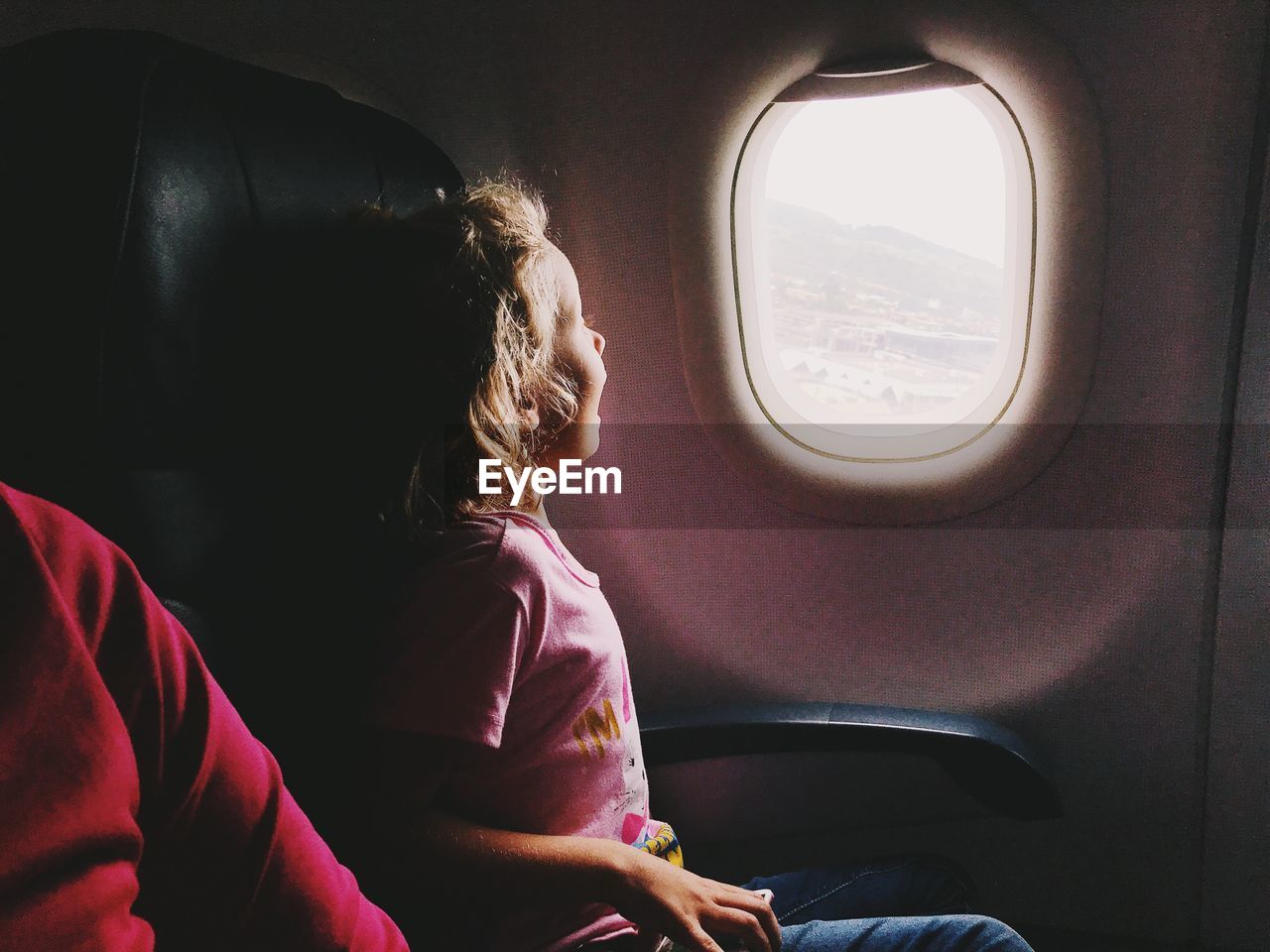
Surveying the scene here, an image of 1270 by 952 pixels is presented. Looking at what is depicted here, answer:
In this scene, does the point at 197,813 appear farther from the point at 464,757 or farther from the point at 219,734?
the point at 464,757

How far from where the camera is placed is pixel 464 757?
0.89m

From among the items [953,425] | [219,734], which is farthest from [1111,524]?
[219,734]

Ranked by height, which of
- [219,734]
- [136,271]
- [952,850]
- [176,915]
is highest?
[136,271]

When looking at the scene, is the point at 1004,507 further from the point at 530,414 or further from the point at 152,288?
the point at 152,288

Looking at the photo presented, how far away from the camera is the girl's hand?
2.96 ft

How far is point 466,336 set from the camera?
0.95 meters

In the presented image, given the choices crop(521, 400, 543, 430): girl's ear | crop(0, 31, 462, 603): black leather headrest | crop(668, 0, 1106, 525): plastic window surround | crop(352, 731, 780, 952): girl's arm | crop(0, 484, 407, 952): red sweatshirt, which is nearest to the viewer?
crop(0, 484, 407, 952): red sweatshirt

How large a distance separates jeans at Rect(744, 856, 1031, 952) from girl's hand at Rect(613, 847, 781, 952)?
0.20 metres

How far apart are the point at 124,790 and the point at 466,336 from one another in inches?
21.0

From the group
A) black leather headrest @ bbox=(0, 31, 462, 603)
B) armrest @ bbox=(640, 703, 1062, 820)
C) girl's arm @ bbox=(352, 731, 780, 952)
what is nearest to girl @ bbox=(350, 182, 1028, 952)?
girl's arm @ bbox=(352, 731, 780, 952)

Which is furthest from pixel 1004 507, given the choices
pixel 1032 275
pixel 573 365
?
pixel 573 365

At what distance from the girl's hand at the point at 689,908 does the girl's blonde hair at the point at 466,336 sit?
0.41m

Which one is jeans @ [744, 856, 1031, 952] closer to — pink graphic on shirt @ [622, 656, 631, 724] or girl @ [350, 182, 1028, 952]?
girl @ [350, 182, 1028, 952]

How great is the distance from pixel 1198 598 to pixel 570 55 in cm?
129
